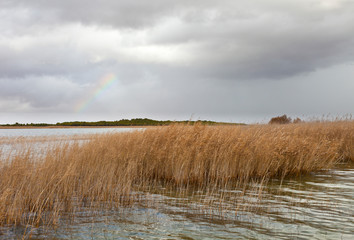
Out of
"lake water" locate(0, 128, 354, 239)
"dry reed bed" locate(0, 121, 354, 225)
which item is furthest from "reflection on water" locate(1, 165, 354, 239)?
"dry reed bed" locate(0, 121, 354, 225)

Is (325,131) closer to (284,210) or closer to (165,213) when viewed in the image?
(284,210)

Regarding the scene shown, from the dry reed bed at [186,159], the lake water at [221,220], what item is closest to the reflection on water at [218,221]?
the lake water at [221,220]

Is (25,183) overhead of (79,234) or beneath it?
overhead

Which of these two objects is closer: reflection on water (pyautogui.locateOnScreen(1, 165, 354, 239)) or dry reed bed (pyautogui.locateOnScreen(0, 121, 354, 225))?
reflection on water (pyautogui.locateOnScreen(1, 165, 354, 239))

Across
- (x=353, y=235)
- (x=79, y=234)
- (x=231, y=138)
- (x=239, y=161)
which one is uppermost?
(x=231, y=138)

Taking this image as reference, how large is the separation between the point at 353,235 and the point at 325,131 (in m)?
13.6

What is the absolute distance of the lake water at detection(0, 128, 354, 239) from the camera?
561cm

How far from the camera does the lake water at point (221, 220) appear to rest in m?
5.61

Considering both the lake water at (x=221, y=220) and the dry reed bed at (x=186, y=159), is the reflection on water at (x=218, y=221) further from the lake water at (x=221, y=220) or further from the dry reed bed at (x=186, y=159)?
the dry reed bed at (x=186, y=159)

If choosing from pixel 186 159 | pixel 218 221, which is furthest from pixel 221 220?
pixel 186 159

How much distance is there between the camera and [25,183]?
735cm

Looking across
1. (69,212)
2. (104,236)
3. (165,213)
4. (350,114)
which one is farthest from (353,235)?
(350,114)

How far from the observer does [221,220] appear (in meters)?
6.38

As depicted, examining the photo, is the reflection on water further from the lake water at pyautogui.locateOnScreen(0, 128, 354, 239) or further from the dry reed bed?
the dry reed bed
